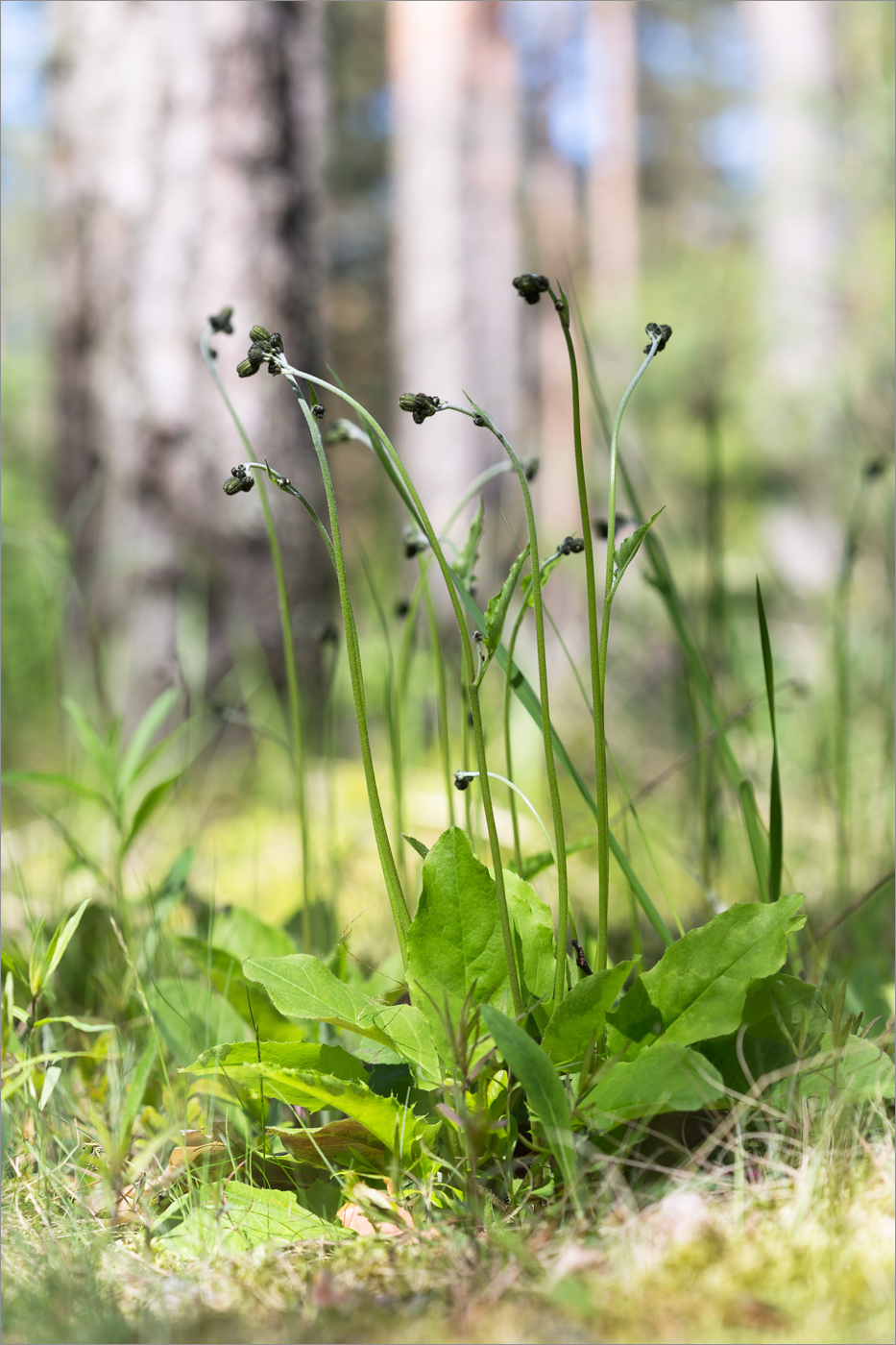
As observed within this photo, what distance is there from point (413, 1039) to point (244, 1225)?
170 millimetres

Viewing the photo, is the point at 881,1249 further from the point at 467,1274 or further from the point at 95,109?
the point at 95,109

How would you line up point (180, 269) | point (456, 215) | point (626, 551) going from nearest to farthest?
point (626, 551) → point (180, 269) → point (456, 215)

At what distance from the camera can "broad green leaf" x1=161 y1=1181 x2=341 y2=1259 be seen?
2.02 ft

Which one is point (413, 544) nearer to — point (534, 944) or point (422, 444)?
point (534, 944)

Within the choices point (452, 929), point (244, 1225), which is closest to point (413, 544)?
point (452, 929)

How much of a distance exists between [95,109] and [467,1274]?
257cm

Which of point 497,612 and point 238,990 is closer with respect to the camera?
point 497,612

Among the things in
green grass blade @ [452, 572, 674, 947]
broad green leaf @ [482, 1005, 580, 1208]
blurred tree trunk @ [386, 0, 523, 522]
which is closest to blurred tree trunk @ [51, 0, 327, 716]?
green grass blade @ [452, 572, 674, 947]

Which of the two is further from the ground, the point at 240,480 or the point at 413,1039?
the point at 240,480

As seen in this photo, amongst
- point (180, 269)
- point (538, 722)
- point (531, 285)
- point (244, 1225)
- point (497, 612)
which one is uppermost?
point (180, 269)

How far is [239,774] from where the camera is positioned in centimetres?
224

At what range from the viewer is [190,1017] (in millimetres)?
883

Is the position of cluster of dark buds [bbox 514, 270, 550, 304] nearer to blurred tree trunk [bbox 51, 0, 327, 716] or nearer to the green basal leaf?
the green basal leaf

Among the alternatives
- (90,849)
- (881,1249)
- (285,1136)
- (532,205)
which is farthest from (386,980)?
(532,205)
